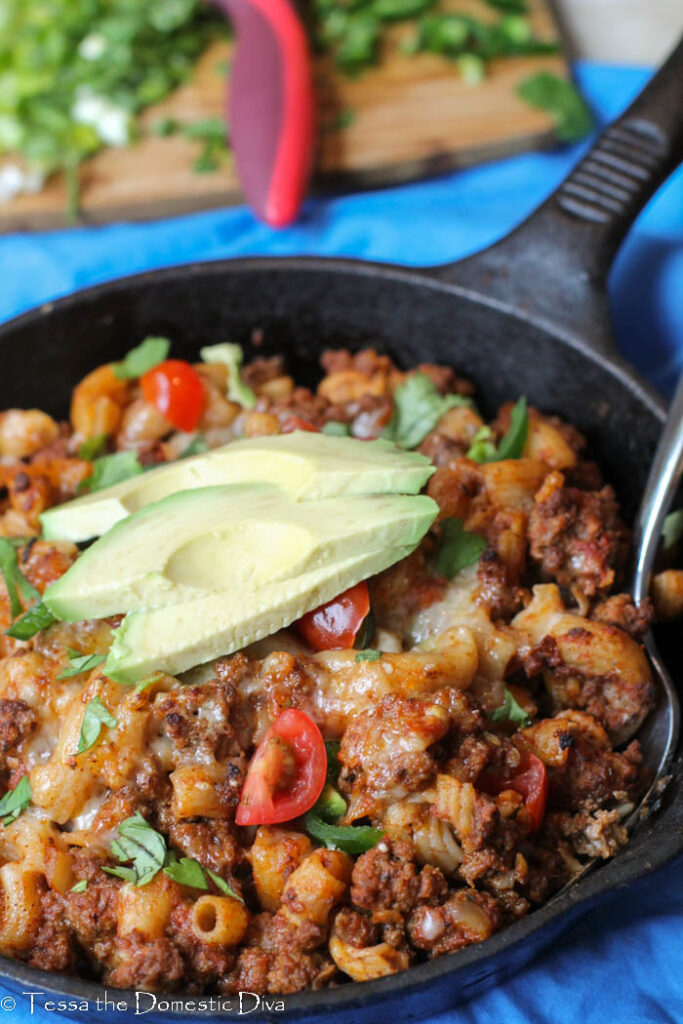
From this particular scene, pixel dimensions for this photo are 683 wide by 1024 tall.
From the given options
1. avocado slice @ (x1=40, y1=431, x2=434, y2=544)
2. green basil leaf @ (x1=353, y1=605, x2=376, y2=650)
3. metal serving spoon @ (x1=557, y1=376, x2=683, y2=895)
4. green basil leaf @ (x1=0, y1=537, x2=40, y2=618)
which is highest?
avocado slice @ (x1=40, y1=431, x2=434, y2=544)

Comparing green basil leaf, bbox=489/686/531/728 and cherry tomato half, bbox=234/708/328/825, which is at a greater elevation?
cherry tomato half, bbox=234/708/328/825

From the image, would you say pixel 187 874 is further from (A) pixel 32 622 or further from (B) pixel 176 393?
(B) pixel 176 393

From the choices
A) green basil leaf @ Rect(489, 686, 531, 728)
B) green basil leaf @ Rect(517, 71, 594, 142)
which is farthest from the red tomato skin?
green basil leaf @ Rect(517, 71, 594, 142)

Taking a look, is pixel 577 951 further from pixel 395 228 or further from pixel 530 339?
→ pixel 395 228

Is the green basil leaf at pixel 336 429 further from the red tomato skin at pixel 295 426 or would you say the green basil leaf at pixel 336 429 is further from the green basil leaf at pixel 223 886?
the green basil leaf at pixel 223 886

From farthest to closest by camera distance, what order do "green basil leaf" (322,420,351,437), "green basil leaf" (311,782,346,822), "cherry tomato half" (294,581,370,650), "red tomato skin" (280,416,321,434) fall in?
"green basil leaf" (322,420,351,437)
"red tomato skin" (280,416,321,434)
"cherry tomato half" (294,581,370,650)
"green basil leaf" (311,782,346,822)

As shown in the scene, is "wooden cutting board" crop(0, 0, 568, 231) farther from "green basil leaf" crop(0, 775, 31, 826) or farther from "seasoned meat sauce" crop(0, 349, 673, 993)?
"green basil leaf" crop(0, 775, 31, 826)

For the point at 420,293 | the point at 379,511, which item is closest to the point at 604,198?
the point at 420,293

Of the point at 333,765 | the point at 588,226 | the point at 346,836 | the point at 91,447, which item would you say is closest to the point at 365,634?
the point at 333,765
